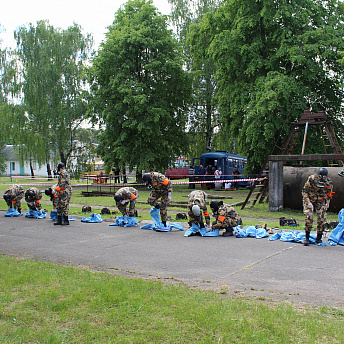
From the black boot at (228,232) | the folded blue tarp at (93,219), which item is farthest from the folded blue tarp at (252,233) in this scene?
the folded blue tarp at (93,219)

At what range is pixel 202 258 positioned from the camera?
7.85 meters

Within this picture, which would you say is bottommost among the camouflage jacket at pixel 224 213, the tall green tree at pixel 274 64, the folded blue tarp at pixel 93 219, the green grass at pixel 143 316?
the folded blue tarp at pixel 93 219

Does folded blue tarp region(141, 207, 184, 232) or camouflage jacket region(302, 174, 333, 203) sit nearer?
camouflage jacket region(302, 174, 333, 203)

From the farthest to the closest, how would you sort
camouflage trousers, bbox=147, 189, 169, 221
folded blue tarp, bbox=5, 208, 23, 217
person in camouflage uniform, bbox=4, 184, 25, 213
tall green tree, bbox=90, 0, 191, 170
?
tall green tree, bbox=90, 0, 191, 170, folded blue tarp, bbox=5, 208, 23, 217, person in camouflage uniform, bbox=4, 184, 25, 213, camouflage trousers, bbox=147, 189, 169, 221

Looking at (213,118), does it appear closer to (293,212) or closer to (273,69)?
(273,69)

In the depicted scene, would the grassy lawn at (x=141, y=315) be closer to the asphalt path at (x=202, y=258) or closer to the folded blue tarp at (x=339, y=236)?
the asphalt path at (x=202, y=258)

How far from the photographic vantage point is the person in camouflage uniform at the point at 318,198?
8875 mm

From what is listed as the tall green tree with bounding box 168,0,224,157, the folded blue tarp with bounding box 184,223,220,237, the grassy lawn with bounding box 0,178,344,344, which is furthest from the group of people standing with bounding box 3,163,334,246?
the tall green tree with bounding box 168,0,224,157

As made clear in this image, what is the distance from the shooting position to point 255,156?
23719 millimetres

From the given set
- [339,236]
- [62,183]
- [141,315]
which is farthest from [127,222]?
[141,315]

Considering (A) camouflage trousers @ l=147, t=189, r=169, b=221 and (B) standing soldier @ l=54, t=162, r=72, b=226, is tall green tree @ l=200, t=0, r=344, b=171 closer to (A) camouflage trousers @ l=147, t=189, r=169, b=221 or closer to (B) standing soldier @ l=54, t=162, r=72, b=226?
(A) camouflage trousers @ l=147, t=189, r=169, b=221

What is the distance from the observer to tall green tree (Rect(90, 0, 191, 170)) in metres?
28.6

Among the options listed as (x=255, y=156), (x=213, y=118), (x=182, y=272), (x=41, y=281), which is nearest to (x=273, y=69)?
(x=255, y=156)

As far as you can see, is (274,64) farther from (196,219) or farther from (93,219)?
(196,219)
